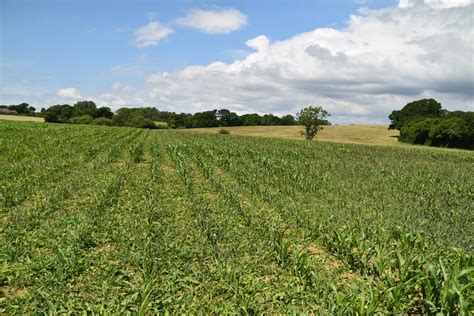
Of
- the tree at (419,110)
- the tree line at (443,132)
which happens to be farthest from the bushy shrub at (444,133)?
the tree at (419,110)

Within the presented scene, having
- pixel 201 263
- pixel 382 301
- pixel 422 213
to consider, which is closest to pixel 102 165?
pixel 201 263

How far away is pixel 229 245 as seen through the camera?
751 cm

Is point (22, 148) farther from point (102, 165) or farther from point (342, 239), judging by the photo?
point (342, 239)

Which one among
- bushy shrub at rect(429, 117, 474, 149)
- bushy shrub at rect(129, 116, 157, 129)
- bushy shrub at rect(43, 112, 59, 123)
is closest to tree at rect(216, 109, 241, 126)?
bushy shrub at rect(129, 116, 157, 129)

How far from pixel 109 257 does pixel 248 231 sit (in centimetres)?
310

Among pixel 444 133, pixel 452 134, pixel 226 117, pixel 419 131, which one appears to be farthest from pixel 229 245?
pixel 226 117

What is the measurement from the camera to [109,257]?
6.80 metres

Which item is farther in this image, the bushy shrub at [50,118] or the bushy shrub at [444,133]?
the bushy shrub at [50,118]

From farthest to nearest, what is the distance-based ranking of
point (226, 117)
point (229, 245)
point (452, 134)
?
point (226, 117) → point (452, 134) → point (229, 245)

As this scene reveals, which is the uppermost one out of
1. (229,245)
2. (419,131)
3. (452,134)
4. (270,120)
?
(270,120)

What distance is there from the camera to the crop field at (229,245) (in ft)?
16.9

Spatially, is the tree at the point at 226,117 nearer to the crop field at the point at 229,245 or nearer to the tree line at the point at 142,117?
the tree line at the point at 142,117

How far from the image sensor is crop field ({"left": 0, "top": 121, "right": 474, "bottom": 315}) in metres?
5.15

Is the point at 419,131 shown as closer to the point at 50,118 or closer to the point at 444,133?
the point at 444,133
